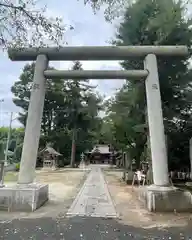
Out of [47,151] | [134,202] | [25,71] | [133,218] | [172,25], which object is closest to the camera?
[133,218]

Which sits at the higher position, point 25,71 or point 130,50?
point 25,71

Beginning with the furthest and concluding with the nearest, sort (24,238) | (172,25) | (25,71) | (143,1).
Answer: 1. (25,71)
2. (143,1)
3. (172,25)
4. (24,238)

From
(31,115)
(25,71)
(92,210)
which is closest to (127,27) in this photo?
(31,115)

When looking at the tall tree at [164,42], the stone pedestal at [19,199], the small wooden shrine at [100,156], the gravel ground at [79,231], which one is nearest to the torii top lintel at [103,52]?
the tall tree at [164,42]

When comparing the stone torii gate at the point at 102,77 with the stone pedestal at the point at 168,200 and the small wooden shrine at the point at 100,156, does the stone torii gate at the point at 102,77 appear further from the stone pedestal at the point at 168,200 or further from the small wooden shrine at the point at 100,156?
the small wooden shrine at the point at 100,156

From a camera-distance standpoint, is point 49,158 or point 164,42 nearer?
point 164,42

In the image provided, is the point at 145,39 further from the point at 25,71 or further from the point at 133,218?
the point at 25,71

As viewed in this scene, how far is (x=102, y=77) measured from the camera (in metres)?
8.34

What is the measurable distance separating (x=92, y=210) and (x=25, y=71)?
99.2ft

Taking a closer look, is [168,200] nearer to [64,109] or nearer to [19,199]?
[19,199]

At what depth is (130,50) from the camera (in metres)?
8.08

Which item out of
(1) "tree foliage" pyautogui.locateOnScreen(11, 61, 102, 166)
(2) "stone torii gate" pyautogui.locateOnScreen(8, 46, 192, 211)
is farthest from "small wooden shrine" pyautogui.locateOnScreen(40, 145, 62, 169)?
(2) "stone torii gate" pyautogui.locateOnScreen(8, 46, 192, 211)

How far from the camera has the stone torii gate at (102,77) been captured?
7328 millimetres

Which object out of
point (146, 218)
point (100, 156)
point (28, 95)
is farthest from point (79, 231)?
point (100, 156)
